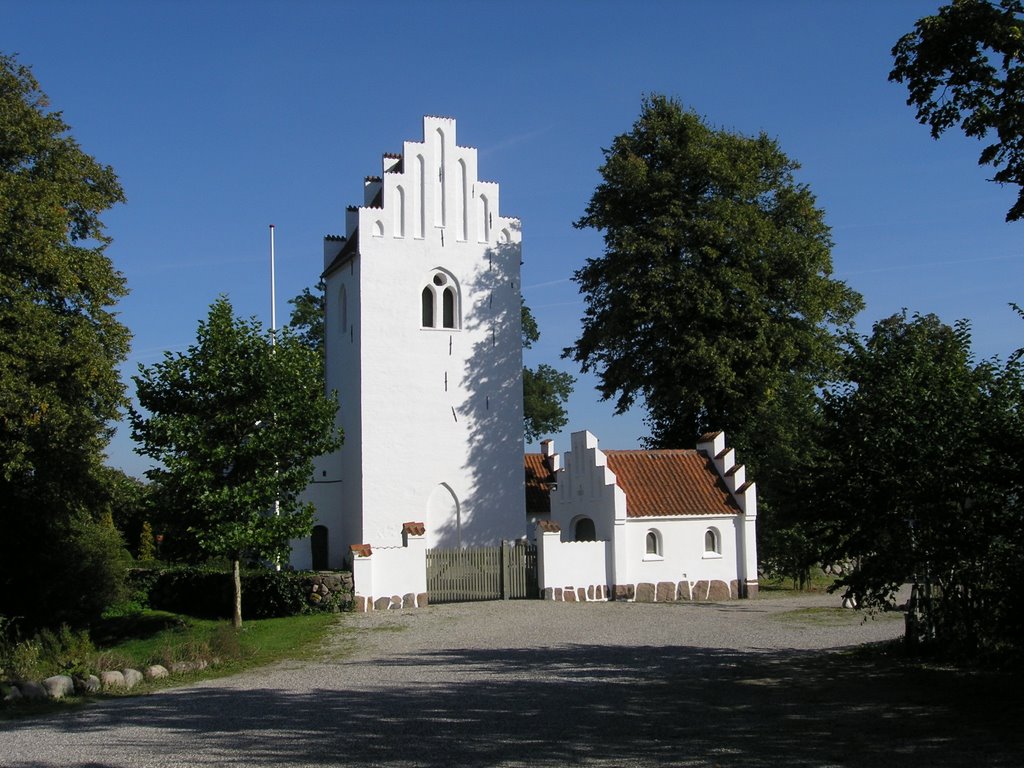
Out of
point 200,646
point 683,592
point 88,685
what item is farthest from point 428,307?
point 88,685

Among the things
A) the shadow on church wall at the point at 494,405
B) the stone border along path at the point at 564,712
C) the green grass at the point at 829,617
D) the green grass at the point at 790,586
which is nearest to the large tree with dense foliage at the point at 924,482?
the stone border along path at the point at 564,712

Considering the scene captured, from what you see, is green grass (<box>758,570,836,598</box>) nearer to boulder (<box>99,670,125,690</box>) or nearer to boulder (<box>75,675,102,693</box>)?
boulder (<box>99,670,125,690</box>)

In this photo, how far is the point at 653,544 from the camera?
1121 inches

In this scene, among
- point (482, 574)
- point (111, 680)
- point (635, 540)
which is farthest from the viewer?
point (635, 540)

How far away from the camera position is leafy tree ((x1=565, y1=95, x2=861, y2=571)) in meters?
32.6

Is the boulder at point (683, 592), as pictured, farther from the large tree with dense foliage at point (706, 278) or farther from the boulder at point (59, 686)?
the boulder at point (59, 686)

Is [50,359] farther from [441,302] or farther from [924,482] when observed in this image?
[924,482]

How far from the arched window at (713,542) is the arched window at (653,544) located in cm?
145

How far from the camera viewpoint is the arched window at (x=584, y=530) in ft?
Answer: 96.2

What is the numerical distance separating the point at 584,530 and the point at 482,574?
3.92m

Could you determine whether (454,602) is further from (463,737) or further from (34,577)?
(463,737)

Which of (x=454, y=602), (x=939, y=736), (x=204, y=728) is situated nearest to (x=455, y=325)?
(x=454, y=602)

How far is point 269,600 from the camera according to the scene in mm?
25453

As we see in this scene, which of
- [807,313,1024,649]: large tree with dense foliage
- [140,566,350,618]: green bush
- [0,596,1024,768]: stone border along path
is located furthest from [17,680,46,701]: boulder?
[807,313,1024,649]: large tree with dense foliage
